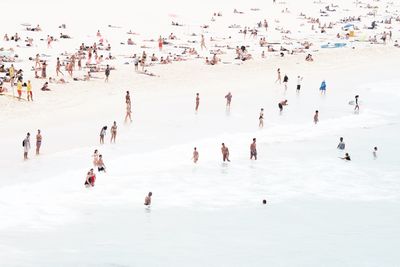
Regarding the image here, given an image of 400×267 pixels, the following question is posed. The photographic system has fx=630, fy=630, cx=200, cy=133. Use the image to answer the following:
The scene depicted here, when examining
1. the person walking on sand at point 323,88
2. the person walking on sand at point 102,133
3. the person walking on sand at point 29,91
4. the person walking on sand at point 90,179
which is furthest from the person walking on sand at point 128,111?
the person walking on sand at point 323,88

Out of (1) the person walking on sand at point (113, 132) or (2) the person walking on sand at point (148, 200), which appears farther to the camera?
(1) the person walking on sand at point (113, 132)

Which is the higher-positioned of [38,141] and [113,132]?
[113,132]

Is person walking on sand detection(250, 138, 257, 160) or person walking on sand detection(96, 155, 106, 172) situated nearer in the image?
person walking on sand detection(96, 155, 106, 172)

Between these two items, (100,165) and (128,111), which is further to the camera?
(128,111)

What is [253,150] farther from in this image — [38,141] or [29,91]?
[29,91]

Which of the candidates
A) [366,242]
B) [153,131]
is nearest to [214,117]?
[153,131]

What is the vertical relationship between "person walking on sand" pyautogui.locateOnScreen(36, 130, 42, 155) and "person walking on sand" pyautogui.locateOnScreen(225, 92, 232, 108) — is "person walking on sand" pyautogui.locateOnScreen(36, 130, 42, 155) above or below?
below

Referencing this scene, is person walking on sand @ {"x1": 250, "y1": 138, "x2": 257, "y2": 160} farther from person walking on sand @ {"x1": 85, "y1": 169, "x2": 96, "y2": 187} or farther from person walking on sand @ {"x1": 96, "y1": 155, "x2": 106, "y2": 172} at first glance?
person walking on sand @ {"x1": 85, "y1": 169, "x2": 96, "y2": 187}

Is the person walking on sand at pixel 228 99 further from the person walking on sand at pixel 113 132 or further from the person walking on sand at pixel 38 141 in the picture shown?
the person walking on sand at pixel 38 141

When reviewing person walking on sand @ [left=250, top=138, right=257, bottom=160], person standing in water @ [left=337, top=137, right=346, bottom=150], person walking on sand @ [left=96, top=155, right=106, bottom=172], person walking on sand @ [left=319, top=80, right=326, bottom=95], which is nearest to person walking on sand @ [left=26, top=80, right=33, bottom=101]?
person walking on sand @ [left=96, top=155, right=106, bottom=172]

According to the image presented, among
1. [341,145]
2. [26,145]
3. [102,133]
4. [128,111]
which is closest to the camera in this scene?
[26,145]

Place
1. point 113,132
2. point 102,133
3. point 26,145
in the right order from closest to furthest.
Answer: point 26,145 → point 102,133 → point 113,132

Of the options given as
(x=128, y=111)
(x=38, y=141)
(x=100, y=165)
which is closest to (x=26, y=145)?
(x=38, y=141)

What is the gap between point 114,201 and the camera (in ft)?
59.7
